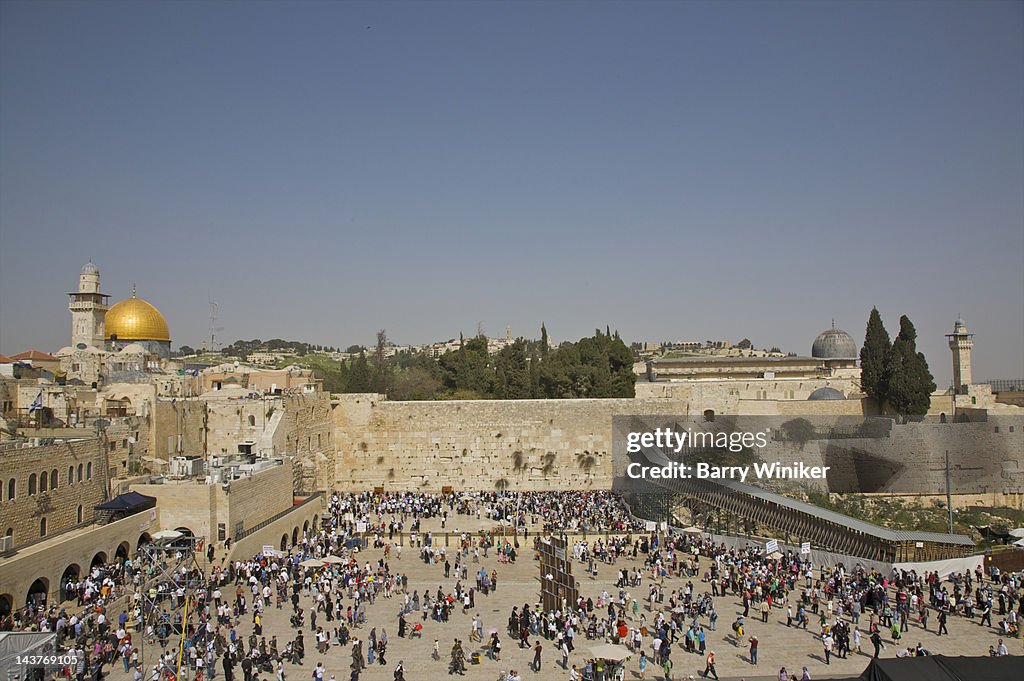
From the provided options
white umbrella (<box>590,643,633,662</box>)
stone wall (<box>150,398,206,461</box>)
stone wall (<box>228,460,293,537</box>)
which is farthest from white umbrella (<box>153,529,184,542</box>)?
white umbrella (<box>590,643,633,662</box>)

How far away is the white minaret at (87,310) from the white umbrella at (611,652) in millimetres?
31109

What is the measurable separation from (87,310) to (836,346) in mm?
40306

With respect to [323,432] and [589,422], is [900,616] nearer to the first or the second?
[589,422]

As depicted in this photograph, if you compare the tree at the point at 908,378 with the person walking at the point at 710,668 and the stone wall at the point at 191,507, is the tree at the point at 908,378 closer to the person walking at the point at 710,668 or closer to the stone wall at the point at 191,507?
the person walking at the point at 710,668

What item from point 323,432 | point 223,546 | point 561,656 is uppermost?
point 323,432

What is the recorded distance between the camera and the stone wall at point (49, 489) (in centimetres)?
1520

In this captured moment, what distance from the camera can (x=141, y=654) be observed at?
41.6 feet

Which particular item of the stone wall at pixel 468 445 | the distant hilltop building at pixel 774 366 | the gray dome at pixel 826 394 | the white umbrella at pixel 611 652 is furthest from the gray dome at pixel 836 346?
the white umbrella at pixel 611 652

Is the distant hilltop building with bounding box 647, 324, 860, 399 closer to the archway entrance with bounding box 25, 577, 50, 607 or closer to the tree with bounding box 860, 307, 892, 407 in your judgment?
the tree with bounding box 860, 307, 892, 407

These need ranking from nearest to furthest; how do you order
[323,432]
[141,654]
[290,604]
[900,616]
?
[141,654]
[900,616]
[290,604]
[323,432]

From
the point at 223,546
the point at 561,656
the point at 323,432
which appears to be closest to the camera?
the point at 561,656

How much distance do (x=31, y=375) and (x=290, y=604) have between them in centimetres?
1972

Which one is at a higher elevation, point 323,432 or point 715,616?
point 323,432

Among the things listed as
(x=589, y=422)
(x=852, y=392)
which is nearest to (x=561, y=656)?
(x=589, y=422)
